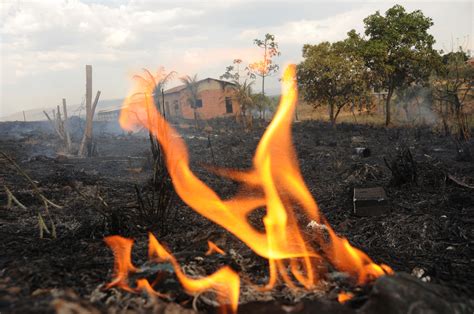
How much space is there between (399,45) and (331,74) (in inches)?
225

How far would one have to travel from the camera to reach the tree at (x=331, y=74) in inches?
815

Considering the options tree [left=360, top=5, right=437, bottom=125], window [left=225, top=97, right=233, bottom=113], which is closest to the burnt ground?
tree [left=360, top=5, right=437, bottom=125]

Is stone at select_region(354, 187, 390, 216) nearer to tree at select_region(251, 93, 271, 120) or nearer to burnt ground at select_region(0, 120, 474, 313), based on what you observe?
burnt ground at select_region(0, 120, 474, 313)

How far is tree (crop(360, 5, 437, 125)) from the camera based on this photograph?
22.0 meters

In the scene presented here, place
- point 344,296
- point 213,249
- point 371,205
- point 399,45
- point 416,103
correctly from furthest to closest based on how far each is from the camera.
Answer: point 416,103, point 399,45, point 371,205, point 213,249, point 344,296

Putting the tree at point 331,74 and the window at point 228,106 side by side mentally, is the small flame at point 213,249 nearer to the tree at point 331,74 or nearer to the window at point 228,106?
the tree at point 331,74

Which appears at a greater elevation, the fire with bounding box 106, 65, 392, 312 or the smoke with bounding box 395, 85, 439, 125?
the smoke with bounding box 395, 85, 439, 125

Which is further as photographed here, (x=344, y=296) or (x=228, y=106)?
(x=228, y=106)

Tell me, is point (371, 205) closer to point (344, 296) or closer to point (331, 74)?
point (344, 296)

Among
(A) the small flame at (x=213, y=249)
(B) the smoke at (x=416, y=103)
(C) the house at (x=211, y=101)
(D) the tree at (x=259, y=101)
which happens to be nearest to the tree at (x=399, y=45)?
(B) the smoke at (x=416, y=103)

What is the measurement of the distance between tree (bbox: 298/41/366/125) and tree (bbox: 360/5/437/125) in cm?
161

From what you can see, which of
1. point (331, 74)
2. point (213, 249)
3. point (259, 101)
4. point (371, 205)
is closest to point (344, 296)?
point (213, 249)

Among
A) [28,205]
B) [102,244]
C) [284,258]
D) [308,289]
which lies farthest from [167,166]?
[28,205]

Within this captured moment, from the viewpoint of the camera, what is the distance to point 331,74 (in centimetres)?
2052
